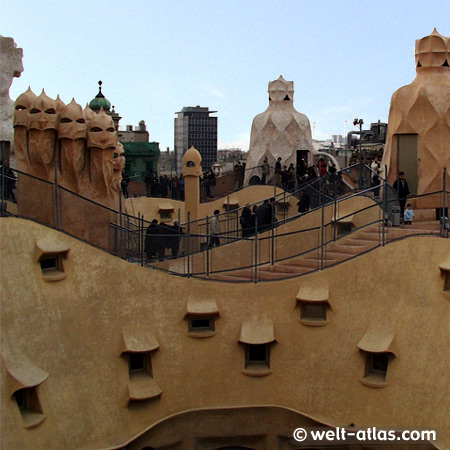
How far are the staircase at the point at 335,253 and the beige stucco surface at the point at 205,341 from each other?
836 mm

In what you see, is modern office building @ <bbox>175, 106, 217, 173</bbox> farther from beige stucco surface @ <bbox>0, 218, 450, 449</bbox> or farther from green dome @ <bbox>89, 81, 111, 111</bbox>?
beige stucco surface @ <bbox>0, 218, 450, 449</bbox>

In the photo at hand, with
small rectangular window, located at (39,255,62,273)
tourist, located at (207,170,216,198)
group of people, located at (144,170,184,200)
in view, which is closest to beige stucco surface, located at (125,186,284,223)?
group of people, located at (144,170,184,200)

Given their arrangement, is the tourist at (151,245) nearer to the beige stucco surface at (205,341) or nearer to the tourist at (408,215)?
the beige stucco surface at (205,341)

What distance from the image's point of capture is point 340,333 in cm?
1486

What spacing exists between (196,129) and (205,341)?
3056 inches

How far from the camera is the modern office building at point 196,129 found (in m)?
89.5

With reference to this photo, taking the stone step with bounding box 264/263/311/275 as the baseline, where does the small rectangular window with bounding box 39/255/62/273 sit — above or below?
above

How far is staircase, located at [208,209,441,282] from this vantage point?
51.6 feet

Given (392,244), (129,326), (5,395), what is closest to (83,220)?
(129,326)

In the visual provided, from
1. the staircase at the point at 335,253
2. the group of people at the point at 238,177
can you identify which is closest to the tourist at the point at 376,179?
the staircase at the point at 335,253

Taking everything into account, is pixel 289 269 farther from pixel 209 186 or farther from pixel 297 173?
pixel 209 186

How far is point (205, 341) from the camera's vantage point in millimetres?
15188

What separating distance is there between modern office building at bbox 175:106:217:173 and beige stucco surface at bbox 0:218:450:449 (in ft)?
245

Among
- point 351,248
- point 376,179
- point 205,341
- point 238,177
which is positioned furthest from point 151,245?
point 238,177
